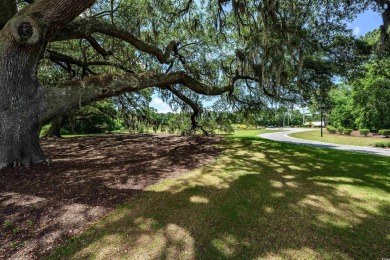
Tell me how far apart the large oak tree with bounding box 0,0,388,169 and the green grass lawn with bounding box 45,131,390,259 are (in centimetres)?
352

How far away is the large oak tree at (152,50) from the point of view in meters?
4.48

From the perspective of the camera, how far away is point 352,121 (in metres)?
35.5

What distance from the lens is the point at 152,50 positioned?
7.10 metres

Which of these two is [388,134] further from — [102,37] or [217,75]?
[102,37]

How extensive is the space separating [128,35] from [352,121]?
41.9 meters

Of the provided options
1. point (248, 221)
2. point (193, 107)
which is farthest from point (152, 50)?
point (248, 221)

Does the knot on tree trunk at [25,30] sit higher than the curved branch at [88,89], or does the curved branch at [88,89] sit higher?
the knot on tree trunk at [25,30]

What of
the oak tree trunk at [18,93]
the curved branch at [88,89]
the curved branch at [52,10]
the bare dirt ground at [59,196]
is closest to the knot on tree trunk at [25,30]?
the oak tree trunk at [18,93]

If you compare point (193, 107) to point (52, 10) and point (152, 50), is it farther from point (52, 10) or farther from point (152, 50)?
point (52, 10)

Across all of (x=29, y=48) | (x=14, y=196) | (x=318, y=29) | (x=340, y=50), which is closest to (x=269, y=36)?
(x=318, y=29)

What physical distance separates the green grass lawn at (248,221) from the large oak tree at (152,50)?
3517 mm

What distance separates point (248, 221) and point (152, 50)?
6366 mm

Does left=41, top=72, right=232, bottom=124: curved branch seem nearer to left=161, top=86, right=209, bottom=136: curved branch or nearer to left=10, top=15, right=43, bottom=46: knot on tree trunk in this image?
left=10, top=15, right=43, bottom=46: knot on tree trunk

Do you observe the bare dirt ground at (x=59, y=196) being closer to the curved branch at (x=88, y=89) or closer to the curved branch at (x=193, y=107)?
the curved branch at (x=88, y=89)
